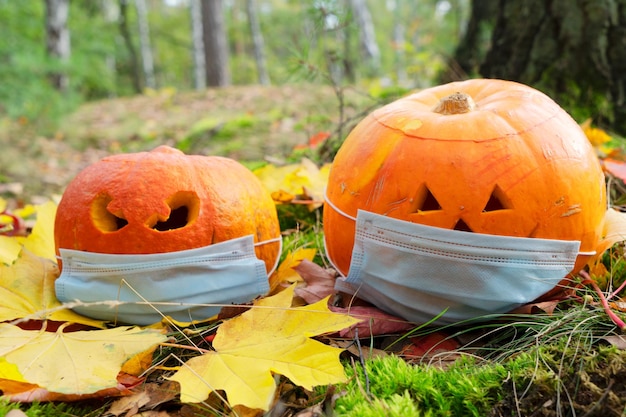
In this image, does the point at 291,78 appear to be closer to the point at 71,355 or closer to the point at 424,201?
the point at 424,201

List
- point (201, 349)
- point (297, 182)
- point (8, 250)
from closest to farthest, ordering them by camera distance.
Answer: point (201, 349)
point (8, 250)
point (297, 182)

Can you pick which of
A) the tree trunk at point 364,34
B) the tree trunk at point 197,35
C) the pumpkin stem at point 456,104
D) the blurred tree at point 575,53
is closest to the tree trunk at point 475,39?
the blurred tree at point 575,53

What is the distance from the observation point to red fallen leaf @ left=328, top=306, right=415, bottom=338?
1.54 meters

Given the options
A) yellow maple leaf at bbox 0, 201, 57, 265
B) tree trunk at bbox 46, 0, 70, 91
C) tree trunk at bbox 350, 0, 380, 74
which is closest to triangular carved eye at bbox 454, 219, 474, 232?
yellow maple leaf at bbox 0, 201, 57, 265

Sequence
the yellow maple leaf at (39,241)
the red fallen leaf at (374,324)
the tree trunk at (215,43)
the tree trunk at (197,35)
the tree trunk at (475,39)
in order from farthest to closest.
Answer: the tree trunk at (197,35), the tree trunk at (215,43), the tree trunk at (475,39), the yellow maple leaf at (39,241), the red fallen leaf at (374,324)

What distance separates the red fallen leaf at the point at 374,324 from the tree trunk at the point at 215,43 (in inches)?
417

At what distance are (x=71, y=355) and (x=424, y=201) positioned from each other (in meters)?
1.12

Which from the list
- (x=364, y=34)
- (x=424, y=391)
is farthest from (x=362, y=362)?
(x=364, y=34)

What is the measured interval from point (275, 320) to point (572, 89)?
2.75m

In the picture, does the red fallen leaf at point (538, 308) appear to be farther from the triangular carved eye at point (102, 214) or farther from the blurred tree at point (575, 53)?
the blurred tree at point (575, 53)

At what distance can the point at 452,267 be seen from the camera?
4.75 feet

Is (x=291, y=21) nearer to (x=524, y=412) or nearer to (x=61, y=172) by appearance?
(x=61, y=172)

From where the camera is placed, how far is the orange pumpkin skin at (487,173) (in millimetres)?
1444

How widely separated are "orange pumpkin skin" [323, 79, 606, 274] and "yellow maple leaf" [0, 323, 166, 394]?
0.76 metres
